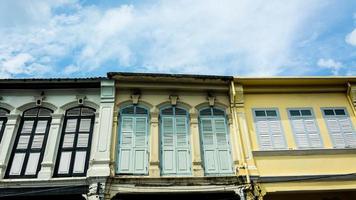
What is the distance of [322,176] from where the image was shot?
28.2ft

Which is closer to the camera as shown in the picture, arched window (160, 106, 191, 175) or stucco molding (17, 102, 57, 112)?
arched window (160, 106, 191, 175)

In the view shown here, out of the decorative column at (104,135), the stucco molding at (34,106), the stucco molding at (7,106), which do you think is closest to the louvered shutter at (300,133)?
the decorative column at (104,135)

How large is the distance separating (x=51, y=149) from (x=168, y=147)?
3132 millimetres

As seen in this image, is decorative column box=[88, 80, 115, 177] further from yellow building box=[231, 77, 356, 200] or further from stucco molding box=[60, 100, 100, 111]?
yellow building box=[231, 77, 356, 200]

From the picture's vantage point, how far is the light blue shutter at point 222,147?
8.91 m

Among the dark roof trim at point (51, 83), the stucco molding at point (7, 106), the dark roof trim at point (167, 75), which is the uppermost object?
the dark roof trim at point (167, 75)

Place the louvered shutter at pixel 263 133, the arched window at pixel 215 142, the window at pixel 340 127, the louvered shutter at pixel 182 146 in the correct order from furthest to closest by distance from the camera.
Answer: the window at pixel 340 127, the louvered shutter at pixel 263 133, the arched window at pixel 215 142, the louvered shutter at pixel 182 146

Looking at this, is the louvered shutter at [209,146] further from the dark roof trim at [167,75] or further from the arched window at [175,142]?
the dark roof trim at [167,75]

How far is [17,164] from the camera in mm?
8602

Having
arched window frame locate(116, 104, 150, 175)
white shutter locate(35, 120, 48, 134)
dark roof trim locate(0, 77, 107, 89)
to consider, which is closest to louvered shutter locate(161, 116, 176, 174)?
arched window frame locate(116, 104, 150, 175)

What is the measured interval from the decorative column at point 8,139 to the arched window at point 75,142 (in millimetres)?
1297

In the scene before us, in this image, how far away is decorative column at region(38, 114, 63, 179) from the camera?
8.34 m

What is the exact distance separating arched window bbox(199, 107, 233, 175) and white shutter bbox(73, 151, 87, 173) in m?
3.25

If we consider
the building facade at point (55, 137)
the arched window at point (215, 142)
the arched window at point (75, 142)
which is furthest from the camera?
the arched window at point (215, 142)
